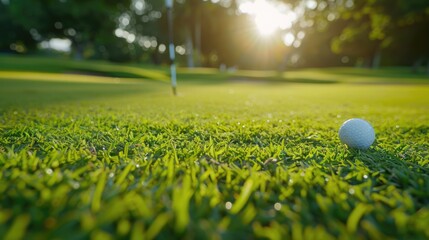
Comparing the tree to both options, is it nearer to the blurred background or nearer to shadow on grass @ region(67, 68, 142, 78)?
the blurred background

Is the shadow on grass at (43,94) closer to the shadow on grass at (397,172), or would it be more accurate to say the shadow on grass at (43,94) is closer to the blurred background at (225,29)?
the shadow on grass at (397,172)

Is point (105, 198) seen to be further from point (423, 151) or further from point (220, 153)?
point (423, 151)

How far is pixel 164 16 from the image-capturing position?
39250 mm

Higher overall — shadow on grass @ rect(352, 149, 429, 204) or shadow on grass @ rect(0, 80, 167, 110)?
shadow on grass @ rect(352, 149, 429, 204)

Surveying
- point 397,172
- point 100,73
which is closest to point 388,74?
point 100,73

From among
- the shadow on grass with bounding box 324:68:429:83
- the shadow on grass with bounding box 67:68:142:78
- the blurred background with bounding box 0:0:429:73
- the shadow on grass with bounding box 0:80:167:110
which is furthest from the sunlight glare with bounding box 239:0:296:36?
the shadow on grass with bounding box 0:80:167:110

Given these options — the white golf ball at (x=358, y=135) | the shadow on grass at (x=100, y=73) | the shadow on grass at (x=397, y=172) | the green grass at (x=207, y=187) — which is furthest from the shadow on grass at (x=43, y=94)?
the shadow on grass at (x=100, y=73)

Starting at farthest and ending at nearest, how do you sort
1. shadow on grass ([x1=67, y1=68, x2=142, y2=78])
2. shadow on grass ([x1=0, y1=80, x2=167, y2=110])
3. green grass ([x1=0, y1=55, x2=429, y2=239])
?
1. shadow on grass ([x1=67, y1=68, x2=142, y2=78])
2. shadow on grass ([x1=0, y1=80, x2=167, y2=110])
3. green grass ([x1=0, y1=55, x2=429, y2=239])

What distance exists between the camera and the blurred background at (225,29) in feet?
79.4

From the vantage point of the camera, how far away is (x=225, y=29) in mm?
41031

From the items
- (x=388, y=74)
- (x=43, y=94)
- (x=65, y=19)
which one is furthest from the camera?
(x=65, y=19)

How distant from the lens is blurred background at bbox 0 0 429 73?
24.2 m

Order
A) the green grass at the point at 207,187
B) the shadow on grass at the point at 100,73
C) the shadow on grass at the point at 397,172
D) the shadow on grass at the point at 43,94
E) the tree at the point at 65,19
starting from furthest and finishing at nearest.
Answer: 1. the tree at the point at 65,19
2. the shadow on grass at the point at 100,73
3. the shadow on grass at the point at 43,94
4. the shadow on grass at the point at 397,172
5. the green grass at the point at 207,187

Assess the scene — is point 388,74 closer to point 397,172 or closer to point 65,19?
point 397,172
